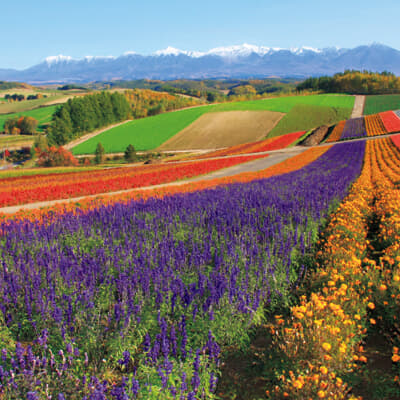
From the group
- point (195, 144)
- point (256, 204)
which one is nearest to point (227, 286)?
point (256, 204)

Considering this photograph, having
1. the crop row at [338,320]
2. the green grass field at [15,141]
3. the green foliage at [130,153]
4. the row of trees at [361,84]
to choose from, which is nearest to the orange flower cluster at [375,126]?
the green foliage at [130,153]

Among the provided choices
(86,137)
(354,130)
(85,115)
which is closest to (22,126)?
(85,115)

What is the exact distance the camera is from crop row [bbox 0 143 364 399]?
2855mm

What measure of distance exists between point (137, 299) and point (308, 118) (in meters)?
87.1

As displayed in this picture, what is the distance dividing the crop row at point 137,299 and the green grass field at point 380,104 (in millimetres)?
86842

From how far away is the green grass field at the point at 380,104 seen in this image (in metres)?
79.6

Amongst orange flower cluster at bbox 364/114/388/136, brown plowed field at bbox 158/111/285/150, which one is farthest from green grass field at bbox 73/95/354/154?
orange flower cluster at bbox 364/114/388/136

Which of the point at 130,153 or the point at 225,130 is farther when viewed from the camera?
the point at 225,130

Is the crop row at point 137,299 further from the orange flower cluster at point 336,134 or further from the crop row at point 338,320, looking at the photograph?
the orange flower cluster at point 336,134

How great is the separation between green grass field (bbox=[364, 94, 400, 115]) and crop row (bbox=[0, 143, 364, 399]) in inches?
3419

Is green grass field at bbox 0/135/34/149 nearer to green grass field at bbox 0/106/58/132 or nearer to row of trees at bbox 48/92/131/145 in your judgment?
row of trees at bbox 48/92/131/145

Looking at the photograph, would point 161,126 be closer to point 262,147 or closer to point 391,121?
point 262,147

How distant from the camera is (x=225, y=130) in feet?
270

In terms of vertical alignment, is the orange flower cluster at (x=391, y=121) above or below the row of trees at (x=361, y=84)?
below
